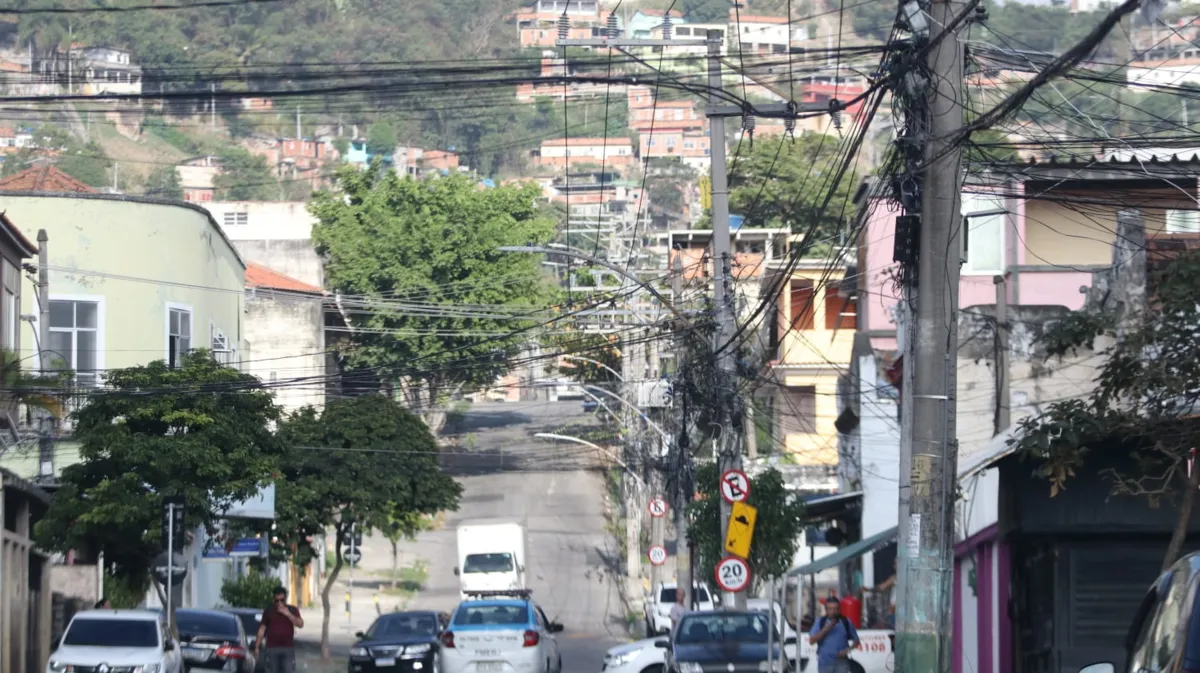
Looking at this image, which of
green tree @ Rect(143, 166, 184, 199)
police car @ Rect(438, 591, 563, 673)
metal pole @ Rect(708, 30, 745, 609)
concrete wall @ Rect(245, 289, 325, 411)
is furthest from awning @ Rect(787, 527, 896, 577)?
green tree @ Rect(143, 166, 184, 199)

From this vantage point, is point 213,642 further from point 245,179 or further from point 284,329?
point 245,179

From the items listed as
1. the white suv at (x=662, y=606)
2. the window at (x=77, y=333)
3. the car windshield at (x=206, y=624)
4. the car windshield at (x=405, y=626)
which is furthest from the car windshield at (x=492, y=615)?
the window at (x=77, y=333)

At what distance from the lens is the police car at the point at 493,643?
25.4 meters

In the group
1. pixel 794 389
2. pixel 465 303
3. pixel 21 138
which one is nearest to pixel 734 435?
pixel 794 389

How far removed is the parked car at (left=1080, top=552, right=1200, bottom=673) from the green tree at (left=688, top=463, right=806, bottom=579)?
22727mm

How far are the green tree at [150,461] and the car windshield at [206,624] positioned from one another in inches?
75.8

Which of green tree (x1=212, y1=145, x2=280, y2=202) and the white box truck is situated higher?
green tree (x1=212, y1=145, x2=280, y2=202)

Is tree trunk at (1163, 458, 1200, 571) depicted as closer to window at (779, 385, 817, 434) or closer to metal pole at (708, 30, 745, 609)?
metal pole at (708, 30, 745, 609)

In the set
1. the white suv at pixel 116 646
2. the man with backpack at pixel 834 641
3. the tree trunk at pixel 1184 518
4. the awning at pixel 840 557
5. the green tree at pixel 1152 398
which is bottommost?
the white suv at pixel 116 646

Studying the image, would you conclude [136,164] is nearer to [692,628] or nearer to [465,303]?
[465,303]

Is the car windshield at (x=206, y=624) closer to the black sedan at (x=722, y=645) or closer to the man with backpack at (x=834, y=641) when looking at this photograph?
the black sedan at (x=722, y=645)

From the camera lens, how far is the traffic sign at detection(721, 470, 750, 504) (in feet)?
82.5

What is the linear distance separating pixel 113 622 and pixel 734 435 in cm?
977

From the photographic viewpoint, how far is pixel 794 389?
160ft
